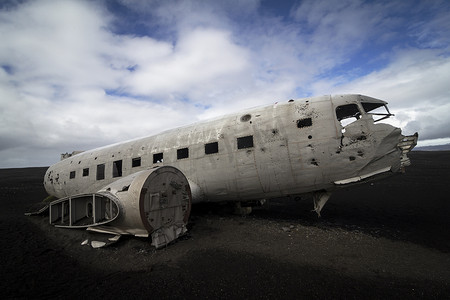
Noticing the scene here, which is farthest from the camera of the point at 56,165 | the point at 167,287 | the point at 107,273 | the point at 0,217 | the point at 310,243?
the point at 56,165

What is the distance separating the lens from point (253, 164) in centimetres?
856

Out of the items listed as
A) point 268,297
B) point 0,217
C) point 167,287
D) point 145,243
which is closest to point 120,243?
point 145,243

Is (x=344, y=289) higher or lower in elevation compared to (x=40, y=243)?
lower

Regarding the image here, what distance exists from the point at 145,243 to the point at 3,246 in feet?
19.0

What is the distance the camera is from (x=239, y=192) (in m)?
8.95

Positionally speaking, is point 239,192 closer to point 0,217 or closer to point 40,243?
point 40,243

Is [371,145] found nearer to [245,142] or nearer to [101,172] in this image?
[245,142]

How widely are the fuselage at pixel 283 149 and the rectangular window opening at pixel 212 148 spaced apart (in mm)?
23

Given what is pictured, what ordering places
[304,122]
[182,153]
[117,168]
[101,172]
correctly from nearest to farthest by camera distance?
1. [304,122]
2. [182,153]
3. [117,168]
4. [101,172]

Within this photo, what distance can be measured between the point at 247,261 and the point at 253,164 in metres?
3.73

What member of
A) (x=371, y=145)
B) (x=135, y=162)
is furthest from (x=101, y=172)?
(x=371, y=145)

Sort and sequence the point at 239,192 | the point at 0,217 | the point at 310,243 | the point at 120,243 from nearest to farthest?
the point at 310,243, the point at 120,243, the point at 239,192, the point at 0,217

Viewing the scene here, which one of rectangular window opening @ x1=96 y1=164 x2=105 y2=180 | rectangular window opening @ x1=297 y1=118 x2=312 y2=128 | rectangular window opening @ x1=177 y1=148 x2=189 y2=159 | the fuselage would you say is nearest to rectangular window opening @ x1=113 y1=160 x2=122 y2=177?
rectangular window opening @ x1=96 y1=164 x2=105 y2=180

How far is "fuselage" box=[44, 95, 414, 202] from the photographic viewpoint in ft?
24.3
